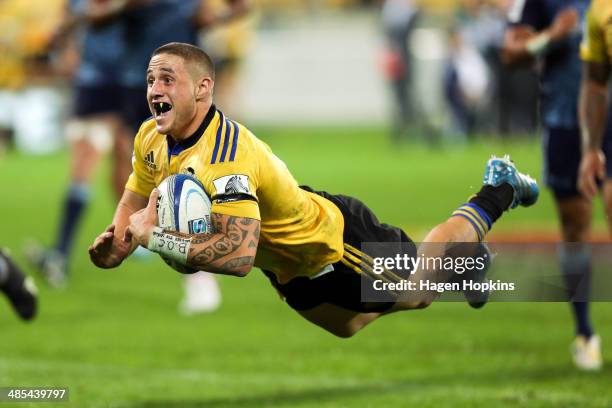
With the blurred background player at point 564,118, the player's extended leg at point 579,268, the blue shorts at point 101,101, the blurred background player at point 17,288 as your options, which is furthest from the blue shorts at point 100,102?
the player's extended leg at point 579,268

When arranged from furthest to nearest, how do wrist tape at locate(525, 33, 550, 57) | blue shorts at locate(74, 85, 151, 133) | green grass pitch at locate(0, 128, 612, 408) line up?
blue shorts at locate(74, 85, 151, 133) → wrist tape at locate(525, 33, 550, 57) → green grass pitch at locate(0, 128, 612, 408)

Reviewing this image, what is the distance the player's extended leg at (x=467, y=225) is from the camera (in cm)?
673

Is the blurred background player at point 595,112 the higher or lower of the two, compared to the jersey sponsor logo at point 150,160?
higher

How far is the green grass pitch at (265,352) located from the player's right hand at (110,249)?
1.35 meters

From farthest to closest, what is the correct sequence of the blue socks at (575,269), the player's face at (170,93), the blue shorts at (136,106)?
1. the blue shorts at (136,106)
2. the blue socks at (575,269)
3. the player's face at (170,93)

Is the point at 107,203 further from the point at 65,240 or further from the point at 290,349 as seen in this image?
the point at 290,349

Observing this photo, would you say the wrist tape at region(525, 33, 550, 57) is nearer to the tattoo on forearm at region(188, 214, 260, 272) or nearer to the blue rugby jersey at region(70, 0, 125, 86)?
the tattoo on forearm at region(188, 214, 260, 272)

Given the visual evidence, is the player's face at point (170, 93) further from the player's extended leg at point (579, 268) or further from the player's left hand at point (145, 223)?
the player's extended leg at point (579, 268)

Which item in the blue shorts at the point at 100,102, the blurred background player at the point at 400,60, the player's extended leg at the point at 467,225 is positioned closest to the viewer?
the player's extended leg at the point at 467,225

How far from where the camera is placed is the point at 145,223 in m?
5.80

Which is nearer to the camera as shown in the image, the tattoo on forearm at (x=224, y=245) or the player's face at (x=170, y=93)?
the tattoo on forearm at (x=224, y=245)

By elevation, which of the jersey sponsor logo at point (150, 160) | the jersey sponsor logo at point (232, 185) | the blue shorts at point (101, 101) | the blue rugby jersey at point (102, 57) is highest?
the blue rugby jersey at point (102, 57)

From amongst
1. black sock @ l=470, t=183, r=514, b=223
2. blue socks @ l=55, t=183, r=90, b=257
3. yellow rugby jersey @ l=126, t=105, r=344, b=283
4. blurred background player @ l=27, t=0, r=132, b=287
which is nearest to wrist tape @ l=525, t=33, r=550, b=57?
black sock @ l=470, t=183, r=514, b=223

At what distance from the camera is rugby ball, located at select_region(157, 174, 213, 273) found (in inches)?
225
